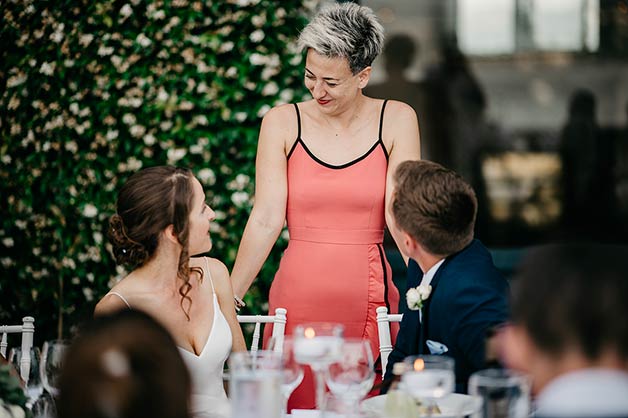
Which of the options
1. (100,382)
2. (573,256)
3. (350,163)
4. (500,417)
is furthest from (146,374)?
(350,163)

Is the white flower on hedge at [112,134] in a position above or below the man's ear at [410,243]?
above

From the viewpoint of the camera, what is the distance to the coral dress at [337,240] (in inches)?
137

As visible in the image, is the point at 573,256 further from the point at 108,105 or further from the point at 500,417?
the point at 108,105

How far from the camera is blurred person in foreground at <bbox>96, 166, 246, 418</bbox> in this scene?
118 inches

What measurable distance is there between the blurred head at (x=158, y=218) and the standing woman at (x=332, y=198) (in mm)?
505

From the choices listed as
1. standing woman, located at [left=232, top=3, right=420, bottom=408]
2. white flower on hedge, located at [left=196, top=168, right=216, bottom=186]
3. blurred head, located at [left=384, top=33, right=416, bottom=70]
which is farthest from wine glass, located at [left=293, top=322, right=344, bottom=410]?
blurred head, located at [left=384, top=33, right=416, bottom=70]

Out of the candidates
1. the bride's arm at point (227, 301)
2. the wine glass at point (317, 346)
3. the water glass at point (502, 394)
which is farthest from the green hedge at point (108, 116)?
the water glass at point (502, 394)

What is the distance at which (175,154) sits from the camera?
16.3ft

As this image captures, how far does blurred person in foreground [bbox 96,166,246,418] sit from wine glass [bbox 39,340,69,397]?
2.01ft

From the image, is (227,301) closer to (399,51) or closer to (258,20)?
(258,20)

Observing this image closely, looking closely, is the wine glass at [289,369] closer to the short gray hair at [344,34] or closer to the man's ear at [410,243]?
the man's ear at [410,243]

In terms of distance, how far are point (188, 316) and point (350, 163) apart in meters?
0.81

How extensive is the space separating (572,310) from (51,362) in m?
1.25

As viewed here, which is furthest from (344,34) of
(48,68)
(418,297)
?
(48,68)
